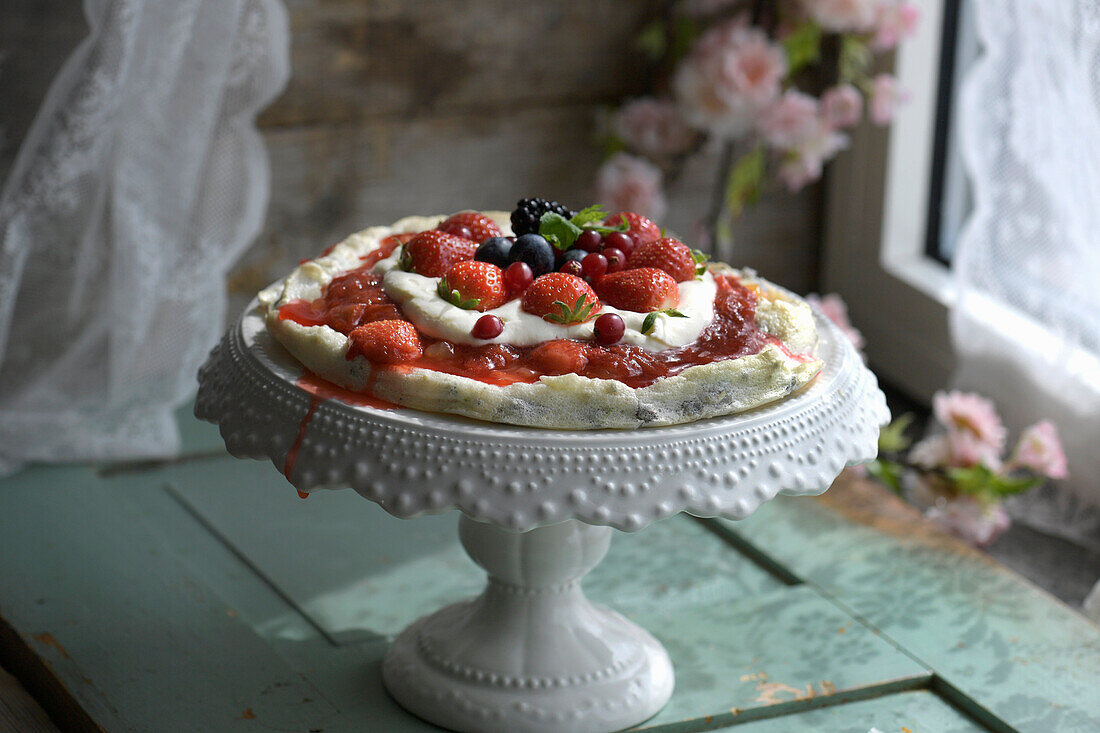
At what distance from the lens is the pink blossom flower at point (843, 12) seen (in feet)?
8.52

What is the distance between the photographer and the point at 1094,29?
2061mm

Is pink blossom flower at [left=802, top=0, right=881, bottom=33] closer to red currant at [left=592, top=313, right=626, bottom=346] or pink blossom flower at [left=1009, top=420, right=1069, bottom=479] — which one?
pink blossom flower at [left=1009, top=420, right=1069, bottom=479]

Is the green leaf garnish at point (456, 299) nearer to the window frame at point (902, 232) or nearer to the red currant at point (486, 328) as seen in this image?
the red currant at point (486, 328)

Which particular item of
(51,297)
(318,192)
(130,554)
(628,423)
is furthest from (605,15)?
(628,423)

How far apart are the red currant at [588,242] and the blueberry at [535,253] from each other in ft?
0.17

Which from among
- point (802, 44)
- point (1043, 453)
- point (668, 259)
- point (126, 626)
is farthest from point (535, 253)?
point (802, 44)

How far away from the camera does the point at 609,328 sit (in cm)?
139

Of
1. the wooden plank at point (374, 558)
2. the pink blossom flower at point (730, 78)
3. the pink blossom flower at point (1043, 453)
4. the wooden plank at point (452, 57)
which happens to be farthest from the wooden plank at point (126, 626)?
the pink blossom flower at point (730, 78)

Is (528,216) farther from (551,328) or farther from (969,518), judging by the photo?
(969,518)

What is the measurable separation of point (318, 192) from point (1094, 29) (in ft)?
4.96

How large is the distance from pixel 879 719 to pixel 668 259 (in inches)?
26.4

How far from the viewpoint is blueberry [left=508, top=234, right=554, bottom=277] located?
59.7 inches

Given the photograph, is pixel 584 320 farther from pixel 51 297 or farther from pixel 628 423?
pixel 51 297

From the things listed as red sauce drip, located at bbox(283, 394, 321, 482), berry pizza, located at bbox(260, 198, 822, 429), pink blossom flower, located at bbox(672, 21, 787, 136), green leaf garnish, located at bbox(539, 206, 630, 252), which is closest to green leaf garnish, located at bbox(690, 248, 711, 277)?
berry pizza, located at bbox(260, 198, 822, 429)
